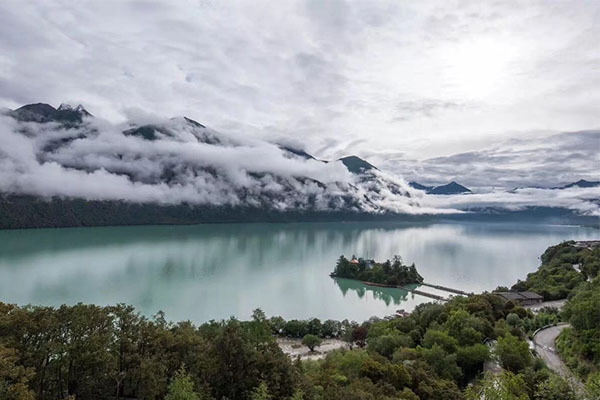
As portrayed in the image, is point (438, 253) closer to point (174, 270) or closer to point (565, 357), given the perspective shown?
point (174, 270)

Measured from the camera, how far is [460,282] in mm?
55406

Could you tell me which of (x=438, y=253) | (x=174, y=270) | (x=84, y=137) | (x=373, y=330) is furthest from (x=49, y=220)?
(x=373, y=330)

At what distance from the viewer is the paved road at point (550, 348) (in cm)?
1603

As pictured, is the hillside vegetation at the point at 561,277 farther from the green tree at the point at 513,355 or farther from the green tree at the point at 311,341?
the green tree at the point at 311,341

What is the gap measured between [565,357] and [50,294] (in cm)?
4479

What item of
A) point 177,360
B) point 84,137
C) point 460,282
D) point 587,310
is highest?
point 84,137

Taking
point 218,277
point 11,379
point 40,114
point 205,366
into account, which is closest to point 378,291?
point 218,277

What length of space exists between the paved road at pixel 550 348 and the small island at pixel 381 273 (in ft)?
109

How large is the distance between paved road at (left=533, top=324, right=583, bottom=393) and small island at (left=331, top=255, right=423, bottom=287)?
33301mm

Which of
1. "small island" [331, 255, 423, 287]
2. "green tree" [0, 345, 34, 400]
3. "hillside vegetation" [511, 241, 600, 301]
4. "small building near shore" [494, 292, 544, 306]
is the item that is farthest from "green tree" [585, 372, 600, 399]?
"small island" [331, 255, 423, 287]

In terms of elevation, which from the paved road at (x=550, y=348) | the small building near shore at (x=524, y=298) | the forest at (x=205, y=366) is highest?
the forest at (x=205, y=366)

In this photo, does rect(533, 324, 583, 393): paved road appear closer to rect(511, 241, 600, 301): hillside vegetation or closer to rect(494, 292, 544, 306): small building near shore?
rect(494, 292, 544, 306): small building near shore

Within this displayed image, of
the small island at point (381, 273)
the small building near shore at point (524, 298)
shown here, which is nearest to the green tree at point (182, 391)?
the small building near shore at point (524, 298)

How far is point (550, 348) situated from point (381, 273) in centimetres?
3837
